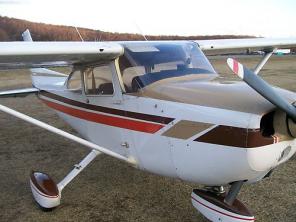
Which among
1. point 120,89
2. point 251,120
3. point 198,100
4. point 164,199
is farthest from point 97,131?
point 251,120

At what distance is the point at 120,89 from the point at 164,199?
1.45 m

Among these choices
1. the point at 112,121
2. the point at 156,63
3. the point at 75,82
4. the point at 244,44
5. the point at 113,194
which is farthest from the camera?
the point at 244,44

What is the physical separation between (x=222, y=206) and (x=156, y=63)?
1614 mm

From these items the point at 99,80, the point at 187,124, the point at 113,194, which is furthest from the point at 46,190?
the point at 187,124

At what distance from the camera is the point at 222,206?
11.0 feet

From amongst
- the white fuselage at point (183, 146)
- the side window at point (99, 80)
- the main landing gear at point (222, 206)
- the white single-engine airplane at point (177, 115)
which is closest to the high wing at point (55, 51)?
the white single-engine airplane at point (177, 115)

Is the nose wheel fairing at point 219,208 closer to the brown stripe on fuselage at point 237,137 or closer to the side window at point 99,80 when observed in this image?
the brown stripe on fuselage at point 237,137

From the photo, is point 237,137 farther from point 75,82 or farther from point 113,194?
point 75,82

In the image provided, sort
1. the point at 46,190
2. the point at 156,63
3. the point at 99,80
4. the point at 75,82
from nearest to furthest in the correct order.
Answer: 1. the point at 156,63
2. the point at 46,190
3. the point at 99,80
4. the point at 75,82

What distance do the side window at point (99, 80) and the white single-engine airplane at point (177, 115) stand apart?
12 mm

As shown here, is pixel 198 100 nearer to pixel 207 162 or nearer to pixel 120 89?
pixel 207 162

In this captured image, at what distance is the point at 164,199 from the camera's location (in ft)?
14.8

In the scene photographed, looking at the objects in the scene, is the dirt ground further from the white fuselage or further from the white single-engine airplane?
the white fuselage

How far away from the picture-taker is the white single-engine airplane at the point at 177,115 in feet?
9.79
